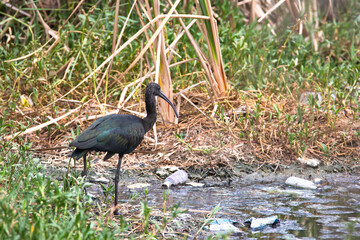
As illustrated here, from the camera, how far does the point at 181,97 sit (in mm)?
6145

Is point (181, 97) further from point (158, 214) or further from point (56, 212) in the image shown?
point (56, 212)

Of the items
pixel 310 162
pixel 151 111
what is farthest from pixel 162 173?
pixel 310 162

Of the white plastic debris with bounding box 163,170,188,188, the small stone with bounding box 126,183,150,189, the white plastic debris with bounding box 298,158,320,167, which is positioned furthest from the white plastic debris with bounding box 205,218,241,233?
the white plastic debris with bounding box 298,158,320,167

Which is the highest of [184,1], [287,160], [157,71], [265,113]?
[184,1]

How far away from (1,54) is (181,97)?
210 centimetres

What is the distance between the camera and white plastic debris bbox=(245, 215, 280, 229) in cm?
388

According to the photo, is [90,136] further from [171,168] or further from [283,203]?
[283,203]

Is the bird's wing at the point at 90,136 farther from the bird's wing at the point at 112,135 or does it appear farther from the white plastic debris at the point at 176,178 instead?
the white plastic debris at the point at 176,178

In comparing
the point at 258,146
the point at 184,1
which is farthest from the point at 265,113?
the point at 184,1


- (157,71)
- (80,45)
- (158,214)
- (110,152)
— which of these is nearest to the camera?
(158,214)

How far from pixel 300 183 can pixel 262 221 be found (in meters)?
1.10

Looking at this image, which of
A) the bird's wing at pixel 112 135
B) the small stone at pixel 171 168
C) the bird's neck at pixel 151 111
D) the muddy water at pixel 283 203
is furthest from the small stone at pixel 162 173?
the bird's wing at pixel 112 135

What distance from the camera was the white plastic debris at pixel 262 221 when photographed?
388 cm

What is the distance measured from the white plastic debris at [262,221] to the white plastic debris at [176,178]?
1.08 meters
